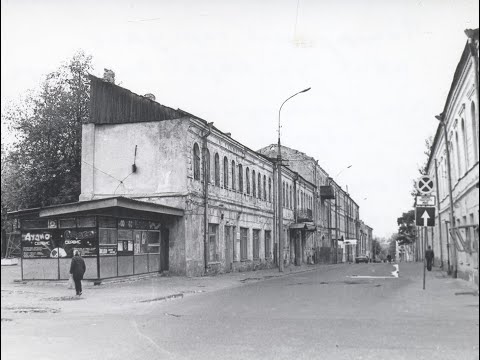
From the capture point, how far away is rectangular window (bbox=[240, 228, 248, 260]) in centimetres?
3316

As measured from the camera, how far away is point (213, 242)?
28.6 metres

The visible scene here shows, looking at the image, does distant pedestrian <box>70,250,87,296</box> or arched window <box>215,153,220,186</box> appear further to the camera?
arched window <box>215,153,220,186</box>

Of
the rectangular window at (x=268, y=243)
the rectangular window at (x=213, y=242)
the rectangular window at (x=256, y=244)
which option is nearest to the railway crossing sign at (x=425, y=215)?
the rectangular window at (x=213, y=242)

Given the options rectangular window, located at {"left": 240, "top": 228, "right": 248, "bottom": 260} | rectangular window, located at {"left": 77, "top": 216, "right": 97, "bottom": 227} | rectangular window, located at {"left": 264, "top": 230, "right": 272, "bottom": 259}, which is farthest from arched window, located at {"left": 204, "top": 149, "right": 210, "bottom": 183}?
rectangular window, located at {"left": 264, "top": 230, "right": 272, "bottom": 259}

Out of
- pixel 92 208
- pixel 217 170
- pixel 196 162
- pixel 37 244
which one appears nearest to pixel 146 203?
pixel 92 208

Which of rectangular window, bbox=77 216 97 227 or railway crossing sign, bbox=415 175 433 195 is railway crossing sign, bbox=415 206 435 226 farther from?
rectangular window, bbox=77 216 97 227

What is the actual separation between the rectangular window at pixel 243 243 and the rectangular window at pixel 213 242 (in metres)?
4.43

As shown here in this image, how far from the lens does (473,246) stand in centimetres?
1191

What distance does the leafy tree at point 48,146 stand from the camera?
37531 millimetres

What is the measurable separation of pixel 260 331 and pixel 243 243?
24.2 metres

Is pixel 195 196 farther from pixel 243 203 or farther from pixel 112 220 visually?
pixel 243 203

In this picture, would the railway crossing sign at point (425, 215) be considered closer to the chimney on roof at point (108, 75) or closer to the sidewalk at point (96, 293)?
the sidewalk at point (96, 293)

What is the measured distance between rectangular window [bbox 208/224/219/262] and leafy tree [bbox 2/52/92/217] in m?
13.4

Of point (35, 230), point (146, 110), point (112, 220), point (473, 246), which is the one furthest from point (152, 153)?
point (473, 246)
